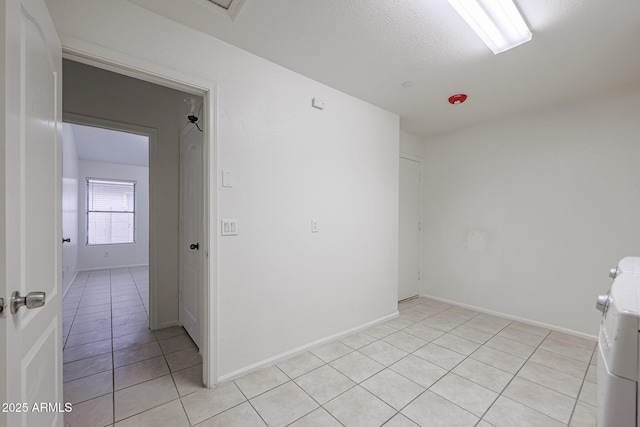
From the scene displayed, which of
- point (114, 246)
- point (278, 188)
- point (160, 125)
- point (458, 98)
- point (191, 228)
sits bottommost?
point (114, 246)

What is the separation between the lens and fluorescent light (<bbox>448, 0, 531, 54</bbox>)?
1.51 meters

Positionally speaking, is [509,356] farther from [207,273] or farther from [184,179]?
[184,179]

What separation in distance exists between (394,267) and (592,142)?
91.8 inches

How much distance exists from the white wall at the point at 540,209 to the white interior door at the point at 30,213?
3924mm

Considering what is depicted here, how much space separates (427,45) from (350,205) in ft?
4.79

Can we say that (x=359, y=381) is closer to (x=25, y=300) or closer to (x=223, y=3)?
(x=25, y=300)

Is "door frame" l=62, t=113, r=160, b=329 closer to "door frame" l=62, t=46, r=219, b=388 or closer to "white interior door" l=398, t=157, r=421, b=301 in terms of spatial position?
"door frame" l=62, t=46, r=219, b=388

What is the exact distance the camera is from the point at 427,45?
6.14ft

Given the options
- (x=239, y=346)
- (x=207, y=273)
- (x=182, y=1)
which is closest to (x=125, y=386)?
(x=239, y=346)

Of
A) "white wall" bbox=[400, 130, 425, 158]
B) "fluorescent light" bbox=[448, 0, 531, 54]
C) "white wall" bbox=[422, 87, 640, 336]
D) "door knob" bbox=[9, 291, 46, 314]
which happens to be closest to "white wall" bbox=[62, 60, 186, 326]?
"door knob" bbox=[9, 291, 46, 314]

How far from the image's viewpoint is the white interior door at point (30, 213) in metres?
0.72

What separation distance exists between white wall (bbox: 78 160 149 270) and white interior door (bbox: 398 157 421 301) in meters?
6.19

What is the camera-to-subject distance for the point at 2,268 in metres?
0.70

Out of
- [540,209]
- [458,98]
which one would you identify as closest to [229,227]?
[458,98]
